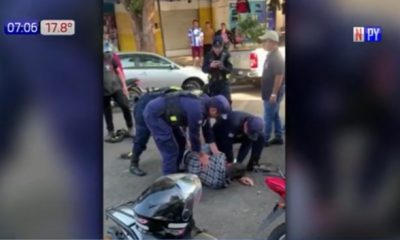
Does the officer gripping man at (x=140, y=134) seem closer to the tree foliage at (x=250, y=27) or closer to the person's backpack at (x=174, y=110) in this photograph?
the person's backpack at (x=174, y=110)

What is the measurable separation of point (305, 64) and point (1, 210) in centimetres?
121

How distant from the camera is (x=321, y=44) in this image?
1.57m

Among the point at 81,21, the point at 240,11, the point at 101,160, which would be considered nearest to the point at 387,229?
the point at 101,160

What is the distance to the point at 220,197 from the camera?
3.79m

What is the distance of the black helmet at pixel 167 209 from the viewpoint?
245cm

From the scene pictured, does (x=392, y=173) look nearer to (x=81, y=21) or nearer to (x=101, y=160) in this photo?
(x=101, y=160)

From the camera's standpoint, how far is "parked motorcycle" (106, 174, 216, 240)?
2.46 metres

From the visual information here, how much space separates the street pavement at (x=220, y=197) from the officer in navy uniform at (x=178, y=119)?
32cm

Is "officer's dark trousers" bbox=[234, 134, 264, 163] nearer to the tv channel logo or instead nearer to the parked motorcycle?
the parked motorcycle

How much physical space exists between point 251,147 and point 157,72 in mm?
4487

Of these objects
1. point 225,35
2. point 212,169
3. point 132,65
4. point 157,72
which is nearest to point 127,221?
point 212,169

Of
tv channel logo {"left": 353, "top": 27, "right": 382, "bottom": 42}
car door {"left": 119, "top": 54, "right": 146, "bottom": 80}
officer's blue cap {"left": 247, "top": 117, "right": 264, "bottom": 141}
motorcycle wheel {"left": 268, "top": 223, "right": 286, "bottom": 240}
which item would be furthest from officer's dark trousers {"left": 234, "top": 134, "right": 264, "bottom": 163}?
car door {"left": 119, "top": 54, "right": 146, "bottom": 80}

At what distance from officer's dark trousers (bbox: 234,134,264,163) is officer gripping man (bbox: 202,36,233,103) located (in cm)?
144

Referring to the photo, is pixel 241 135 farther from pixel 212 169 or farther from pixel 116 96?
pixel 116 96
